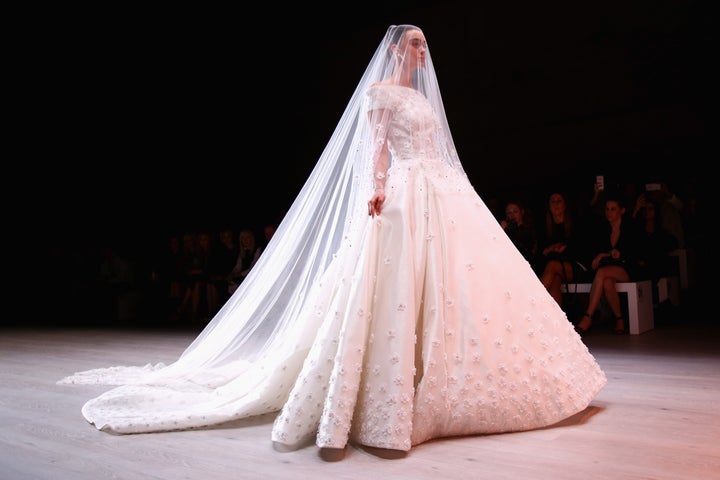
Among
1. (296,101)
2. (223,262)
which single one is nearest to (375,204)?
(223,262)

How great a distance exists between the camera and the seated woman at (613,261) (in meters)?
4.44

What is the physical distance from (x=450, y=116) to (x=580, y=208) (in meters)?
1.76

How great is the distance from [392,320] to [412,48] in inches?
41.3

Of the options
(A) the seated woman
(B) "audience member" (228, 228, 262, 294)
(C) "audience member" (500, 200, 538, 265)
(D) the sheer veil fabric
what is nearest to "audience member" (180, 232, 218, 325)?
(B) "audience member" (228, 228, 262, 294)

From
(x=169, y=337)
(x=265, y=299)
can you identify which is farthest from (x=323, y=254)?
(x=169, y=337)

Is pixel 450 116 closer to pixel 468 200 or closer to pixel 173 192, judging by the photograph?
pixel 173 192

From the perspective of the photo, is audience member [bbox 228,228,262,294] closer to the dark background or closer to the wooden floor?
the dark background

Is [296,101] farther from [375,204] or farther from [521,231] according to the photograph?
[375,204]

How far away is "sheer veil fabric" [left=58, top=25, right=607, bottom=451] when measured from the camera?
1.89 meters

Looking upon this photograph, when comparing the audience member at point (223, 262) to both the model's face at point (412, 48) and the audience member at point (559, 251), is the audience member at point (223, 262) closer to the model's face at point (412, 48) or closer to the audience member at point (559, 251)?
the audience member at point (559, 251)

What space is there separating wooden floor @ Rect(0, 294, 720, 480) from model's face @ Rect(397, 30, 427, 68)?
1343 millimetres

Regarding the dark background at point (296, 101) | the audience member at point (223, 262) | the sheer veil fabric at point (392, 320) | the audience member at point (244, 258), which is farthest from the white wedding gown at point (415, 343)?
the dark background at point (296, 101)

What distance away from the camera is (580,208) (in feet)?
17.7

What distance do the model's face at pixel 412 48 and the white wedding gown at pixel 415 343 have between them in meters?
0.13
